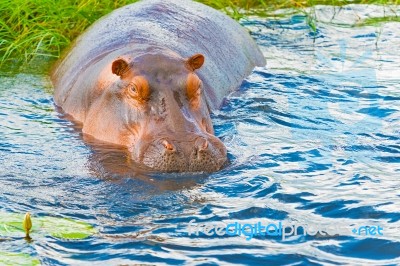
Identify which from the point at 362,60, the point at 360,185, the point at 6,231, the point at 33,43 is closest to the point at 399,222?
the point at 360,185

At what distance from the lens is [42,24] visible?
9.80 metres

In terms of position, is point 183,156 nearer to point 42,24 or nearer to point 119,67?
point 119,67

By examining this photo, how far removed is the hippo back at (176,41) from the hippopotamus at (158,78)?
11 millimetres

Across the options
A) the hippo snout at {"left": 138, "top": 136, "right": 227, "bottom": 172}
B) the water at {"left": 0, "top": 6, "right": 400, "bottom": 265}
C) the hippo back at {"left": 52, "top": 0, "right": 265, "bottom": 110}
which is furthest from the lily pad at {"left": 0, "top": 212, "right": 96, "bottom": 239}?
the hippo back at {"left": 52, "top": 0, "right": 265, "bottom": 110}

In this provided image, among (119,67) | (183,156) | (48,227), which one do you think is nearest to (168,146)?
(183,156)

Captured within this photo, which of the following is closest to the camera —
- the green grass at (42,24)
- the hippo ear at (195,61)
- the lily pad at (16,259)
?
the lily pad at (16,259)

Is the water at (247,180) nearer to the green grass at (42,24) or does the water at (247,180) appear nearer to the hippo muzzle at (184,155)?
the hippo muzzle at (184,155)

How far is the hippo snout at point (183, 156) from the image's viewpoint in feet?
20.6

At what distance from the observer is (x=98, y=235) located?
5.27 meters

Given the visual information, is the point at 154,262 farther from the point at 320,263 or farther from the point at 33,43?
the point at 33,43

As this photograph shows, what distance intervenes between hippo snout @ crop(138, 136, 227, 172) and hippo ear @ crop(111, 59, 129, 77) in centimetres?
81

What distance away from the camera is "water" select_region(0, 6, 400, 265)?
5.09 m

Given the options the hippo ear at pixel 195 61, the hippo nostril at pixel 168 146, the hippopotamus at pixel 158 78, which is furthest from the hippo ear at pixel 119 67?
the hippo nostril at pixel 168 146

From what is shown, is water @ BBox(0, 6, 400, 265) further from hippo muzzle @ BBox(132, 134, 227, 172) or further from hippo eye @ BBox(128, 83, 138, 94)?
hippo eye @ BBox(128, 83, 138, 94)
